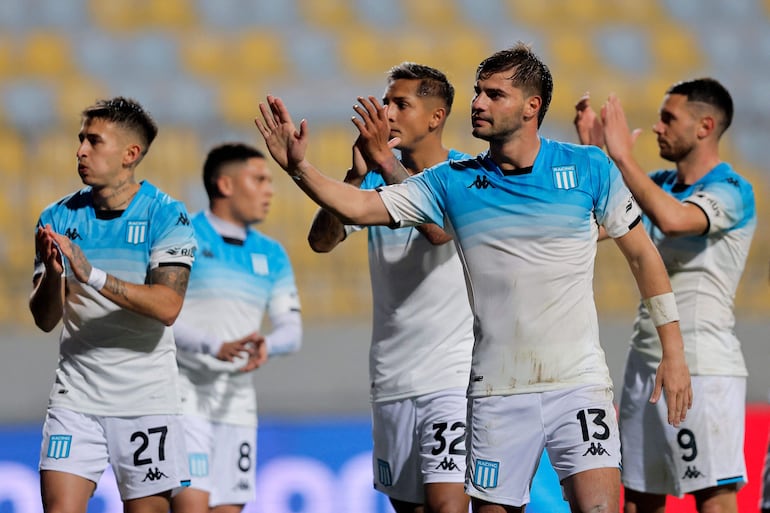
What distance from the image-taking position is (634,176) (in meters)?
5.68

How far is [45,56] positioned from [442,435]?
10610 millimetres

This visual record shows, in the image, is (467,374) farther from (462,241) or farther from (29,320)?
(29,320)

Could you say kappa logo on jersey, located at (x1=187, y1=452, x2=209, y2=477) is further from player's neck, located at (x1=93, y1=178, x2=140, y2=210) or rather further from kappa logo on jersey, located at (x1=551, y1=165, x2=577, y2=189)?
kappa logo on jersey, located at (x1=551, y1=165, x2=577, y2=189)

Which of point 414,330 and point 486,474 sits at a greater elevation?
point 414,330

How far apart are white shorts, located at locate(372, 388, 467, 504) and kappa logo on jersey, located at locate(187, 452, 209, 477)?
138 cm

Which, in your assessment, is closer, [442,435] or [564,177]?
[564,177]

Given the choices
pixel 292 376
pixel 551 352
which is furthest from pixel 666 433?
pixel 292 376

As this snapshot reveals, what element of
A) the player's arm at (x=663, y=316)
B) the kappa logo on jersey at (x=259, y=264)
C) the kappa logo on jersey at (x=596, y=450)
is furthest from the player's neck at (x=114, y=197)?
the kappa logo on jersey at (x=596, y=450)

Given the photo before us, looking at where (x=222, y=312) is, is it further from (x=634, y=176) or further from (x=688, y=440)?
(x=688, y=440)

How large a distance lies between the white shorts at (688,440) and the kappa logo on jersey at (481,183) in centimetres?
184

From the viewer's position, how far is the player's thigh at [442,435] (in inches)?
221

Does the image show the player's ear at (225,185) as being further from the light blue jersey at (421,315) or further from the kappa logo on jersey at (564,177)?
the kappa logo on jersey at (564,177)

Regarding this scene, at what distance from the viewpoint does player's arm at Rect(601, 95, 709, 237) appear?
5.67 m

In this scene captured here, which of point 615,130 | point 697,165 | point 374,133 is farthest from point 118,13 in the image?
point 374,133
